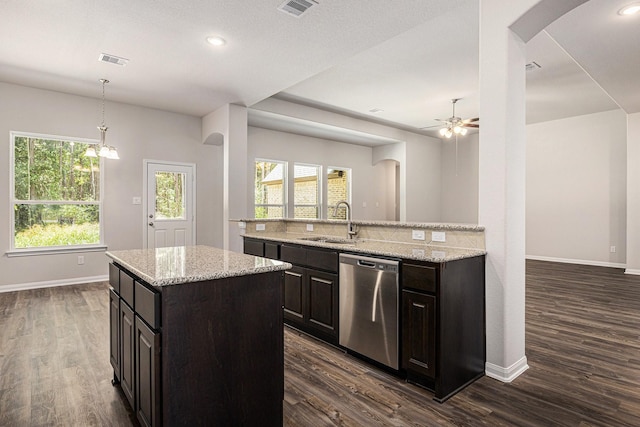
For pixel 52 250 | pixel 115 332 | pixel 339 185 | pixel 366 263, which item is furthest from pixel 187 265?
pixel 339 185

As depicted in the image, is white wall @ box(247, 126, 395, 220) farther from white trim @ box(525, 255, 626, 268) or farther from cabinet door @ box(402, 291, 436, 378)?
cabinet door @ box(402, 291, 436, 378)

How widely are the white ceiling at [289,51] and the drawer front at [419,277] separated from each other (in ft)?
7.29

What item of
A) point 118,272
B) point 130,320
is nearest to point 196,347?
point 130,320

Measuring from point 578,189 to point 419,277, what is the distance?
267 inches

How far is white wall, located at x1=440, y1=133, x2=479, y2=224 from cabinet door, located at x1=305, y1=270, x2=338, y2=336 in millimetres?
7142

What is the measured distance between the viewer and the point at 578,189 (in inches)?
280

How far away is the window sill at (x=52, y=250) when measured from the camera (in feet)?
16.1

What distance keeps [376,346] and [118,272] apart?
181cm

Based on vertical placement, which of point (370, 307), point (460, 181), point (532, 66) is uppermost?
point (532, 66)

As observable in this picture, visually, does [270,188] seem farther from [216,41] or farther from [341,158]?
[216,41]

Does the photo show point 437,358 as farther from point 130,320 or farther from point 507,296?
point 130,320

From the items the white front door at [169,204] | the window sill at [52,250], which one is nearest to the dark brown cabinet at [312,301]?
the white front door at [169,204]

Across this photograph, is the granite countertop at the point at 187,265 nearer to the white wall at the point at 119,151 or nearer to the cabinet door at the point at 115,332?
the cabinet door at the point at 115,332

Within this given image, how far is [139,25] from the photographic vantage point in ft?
10.8
